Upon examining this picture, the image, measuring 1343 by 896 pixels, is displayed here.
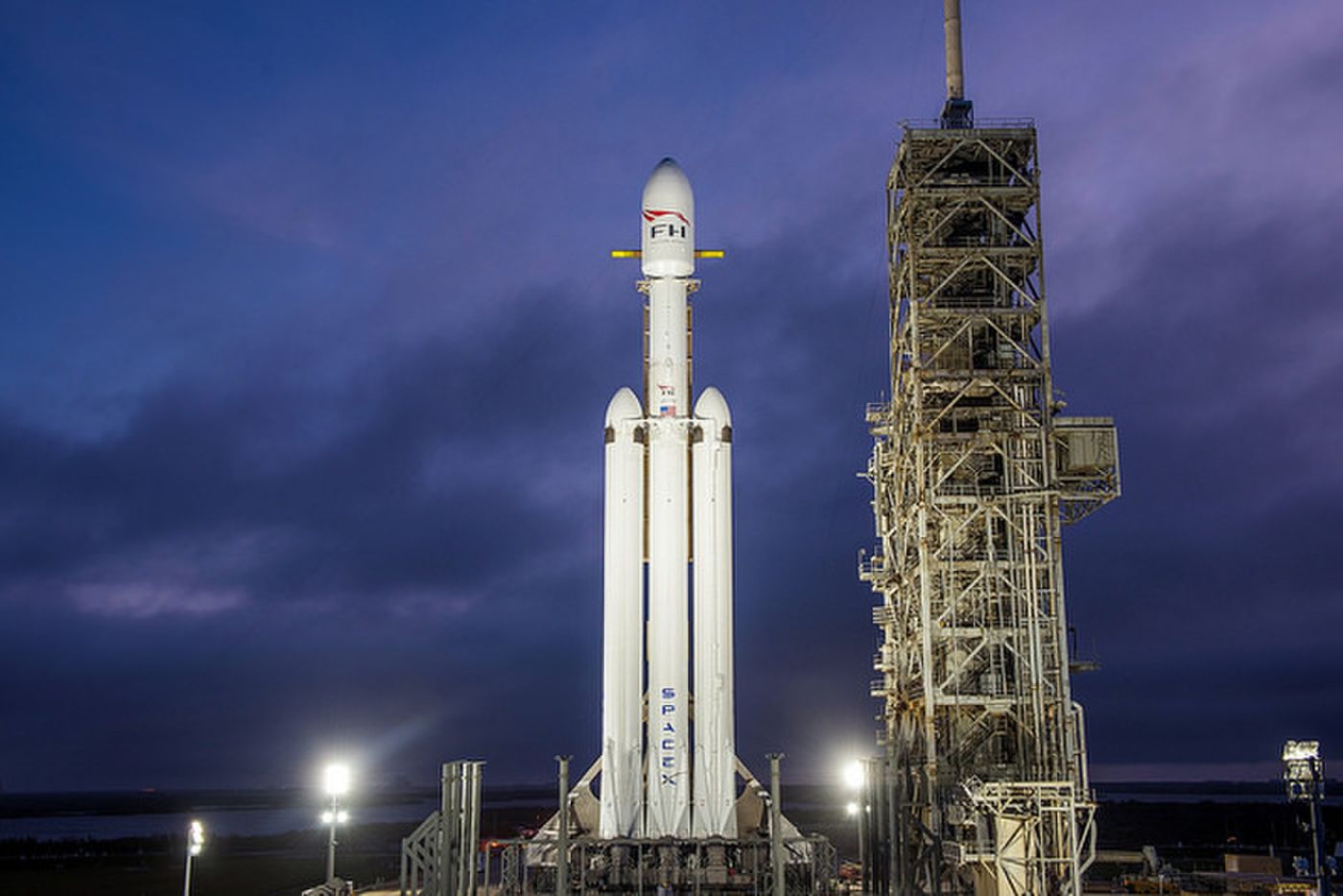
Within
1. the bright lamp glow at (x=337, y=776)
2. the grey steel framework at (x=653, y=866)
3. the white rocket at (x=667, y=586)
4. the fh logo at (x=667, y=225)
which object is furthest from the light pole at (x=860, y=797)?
the fh logo at (x=667, y=225)

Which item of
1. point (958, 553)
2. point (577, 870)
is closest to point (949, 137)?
point (958, 553)

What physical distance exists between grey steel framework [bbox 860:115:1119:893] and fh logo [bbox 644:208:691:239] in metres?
9.12

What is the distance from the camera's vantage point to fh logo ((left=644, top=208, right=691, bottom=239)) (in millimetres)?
38594

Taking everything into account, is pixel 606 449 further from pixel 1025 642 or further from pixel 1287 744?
pixel 1287 744

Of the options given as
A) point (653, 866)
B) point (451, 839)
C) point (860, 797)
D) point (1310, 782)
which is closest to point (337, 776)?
point (451, 839)

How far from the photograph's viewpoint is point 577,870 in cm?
3344

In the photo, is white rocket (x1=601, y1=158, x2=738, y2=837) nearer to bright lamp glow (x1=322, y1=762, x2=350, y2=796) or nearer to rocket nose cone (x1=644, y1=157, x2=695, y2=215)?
rocket nose cone (x1=644, y1=157, x2=695, y2=215)

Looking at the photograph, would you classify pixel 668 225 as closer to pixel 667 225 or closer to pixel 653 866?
pixel 667 225

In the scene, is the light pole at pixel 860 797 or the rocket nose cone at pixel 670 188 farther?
the rocket nose cone at pixel 670 188

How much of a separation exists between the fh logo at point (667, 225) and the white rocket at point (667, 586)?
0.14ft

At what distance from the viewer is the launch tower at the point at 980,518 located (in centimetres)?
3988

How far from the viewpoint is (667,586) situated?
1401 inches

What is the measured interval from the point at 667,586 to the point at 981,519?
13.4 meters

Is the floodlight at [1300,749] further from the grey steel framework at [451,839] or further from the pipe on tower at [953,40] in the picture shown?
the pipe on tower at [953,40]
